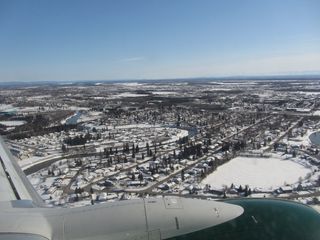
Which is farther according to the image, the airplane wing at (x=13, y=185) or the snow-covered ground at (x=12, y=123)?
the snow-covered ground at (x=12, y=123)

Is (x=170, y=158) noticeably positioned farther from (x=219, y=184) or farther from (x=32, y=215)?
(x=32, y=215)

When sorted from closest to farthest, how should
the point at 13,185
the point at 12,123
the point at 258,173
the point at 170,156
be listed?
the point at 13,185 < the point at 258,173 < the point at 170,156 < the point at 12,123

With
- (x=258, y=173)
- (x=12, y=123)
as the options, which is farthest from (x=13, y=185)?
(x=12, y=123)

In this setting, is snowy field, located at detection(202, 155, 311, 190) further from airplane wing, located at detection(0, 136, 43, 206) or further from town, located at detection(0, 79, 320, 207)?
airplane wing, located at detection(0, 136, 43, 206)

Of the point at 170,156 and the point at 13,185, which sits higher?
the point at 13,185

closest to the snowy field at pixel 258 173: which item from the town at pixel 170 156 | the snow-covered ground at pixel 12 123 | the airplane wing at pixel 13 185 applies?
the town at pixel 170 156

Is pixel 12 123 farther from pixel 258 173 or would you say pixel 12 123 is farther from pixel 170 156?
pixel 258 173

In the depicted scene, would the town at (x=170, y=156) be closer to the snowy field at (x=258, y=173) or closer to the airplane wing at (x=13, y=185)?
the snowy field at (x=258, y=173)

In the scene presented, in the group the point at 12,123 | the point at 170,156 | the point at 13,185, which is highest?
the point at 13,185

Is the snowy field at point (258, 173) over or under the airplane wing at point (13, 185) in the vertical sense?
under
